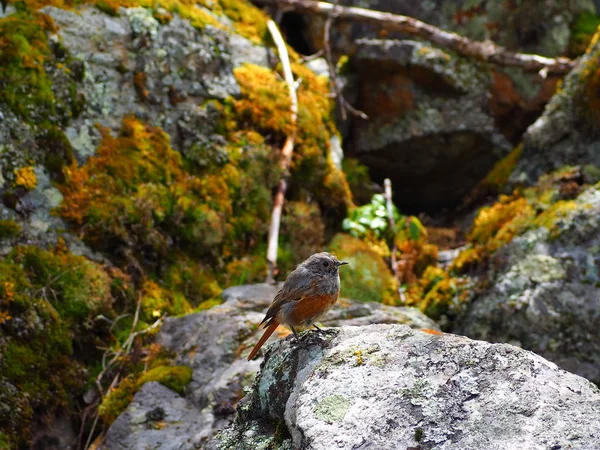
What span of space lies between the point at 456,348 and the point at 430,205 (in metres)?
Result: 8.88

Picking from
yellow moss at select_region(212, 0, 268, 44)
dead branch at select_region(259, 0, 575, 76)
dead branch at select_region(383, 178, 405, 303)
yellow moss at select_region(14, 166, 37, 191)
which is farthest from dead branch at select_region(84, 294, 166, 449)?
dead branch at select_region(259, 0, 575, 76)

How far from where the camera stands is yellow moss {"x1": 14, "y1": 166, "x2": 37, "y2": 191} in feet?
20.7

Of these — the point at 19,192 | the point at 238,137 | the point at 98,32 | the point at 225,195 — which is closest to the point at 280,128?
the point at 238,137

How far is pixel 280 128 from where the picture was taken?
900 centimetres

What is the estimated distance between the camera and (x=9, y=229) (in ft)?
19.7

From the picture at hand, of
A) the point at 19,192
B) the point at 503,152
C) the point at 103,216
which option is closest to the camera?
the point at 19,192

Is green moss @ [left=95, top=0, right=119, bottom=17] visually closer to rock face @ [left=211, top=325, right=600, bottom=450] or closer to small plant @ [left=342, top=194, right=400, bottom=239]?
small plant @ [left=342, top=194, right=400, bottom=239]

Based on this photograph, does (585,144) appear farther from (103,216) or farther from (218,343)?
(103,216)

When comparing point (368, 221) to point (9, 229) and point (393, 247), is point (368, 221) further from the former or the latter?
point (9, 229)

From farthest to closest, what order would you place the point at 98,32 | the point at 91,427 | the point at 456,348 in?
the point at 98,32 < the point at 91,427 < the point at 456,348

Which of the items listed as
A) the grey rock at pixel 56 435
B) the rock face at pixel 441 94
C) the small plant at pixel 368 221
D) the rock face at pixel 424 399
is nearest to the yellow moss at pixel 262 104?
the small plant at pixel 368 221

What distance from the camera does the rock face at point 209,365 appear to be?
503 centimetres

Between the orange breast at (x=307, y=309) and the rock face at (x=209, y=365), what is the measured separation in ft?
1.94

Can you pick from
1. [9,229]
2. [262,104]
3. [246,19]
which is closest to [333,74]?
[246,19]
